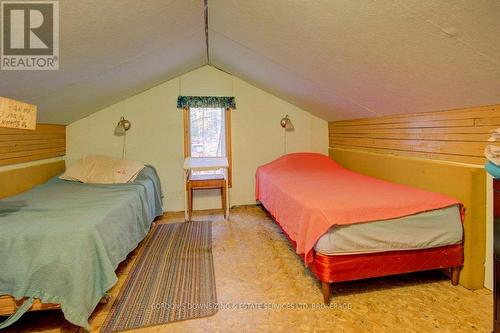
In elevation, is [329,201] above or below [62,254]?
above

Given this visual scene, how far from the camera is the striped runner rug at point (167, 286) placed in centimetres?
169

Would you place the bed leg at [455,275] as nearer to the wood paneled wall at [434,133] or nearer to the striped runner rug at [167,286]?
the wood paneled wall at [434,133]

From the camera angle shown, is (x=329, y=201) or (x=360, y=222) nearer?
(x=360, y=222)

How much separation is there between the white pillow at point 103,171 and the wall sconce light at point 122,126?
0.47 meters

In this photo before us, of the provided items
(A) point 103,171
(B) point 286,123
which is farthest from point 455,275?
(A) point 103,171

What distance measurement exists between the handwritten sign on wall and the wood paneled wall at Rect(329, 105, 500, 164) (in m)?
2.73

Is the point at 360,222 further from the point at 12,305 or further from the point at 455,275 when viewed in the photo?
the point at 12,305

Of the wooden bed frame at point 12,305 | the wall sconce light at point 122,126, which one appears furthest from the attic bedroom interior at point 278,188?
the wall sconce light at point 122,126

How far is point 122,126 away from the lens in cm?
369

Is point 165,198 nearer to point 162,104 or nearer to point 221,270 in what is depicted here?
point 162,104

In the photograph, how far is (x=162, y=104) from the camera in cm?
387

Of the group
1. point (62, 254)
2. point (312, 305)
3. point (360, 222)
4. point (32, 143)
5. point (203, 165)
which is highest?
point (32, 143)

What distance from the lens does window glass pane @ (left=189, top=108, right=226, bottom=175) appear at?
401 cm

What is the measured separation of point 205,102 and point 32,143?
2.04 meters
